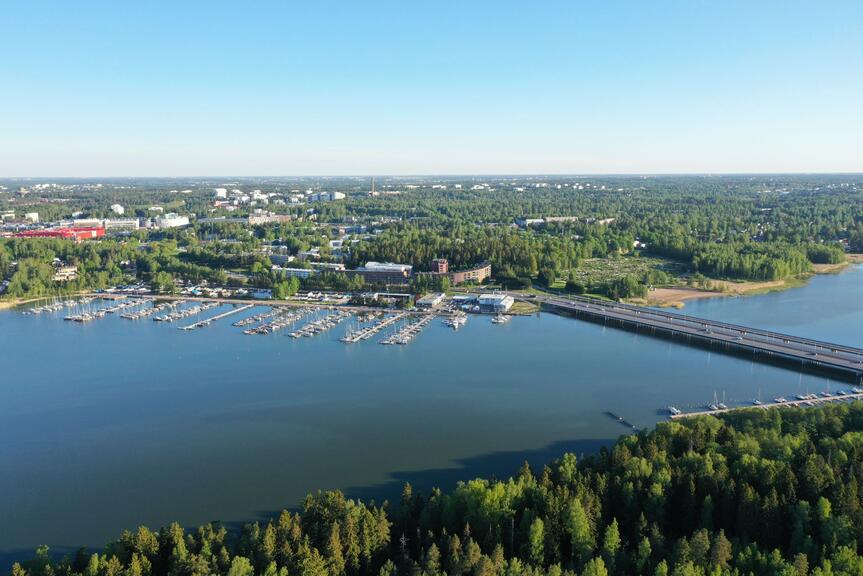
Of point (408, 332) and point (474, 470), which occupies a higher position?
point (408, 332)

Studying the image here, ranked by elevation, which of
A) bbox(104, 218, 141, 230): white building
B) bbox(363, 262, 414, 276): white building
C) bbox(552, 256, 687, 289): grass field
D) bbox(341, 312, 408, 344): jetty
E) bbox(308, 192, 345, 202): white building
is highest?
bbox(308, 192, 345, 202): white building

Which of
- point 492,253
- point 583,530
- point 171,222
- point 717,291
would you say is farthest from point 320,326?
point 171,222

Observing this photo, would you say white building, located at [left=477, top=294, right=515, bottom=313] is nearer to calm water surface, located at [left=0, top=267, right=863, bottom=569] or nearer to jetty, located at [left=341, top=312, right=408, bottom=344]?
calm water surface, located at [left=0, top=267, right=863, bottom=569]

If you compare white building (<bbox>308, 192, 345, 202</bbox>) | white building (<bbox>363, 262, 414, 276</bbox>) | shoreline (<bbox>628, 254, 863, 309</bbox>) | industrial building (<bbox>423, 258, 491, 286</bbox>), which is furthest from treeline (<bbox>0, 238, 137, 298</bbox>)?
white building (<bbox>308, 192, 345, 202</bbox>)

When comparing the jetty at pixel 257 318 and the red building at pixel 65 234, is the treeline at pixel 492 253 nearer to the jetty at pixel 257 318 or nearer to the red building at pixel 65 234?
the jetty at pixel 257 318

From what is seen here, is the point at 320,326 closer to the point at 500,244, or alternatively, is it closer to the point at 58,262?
the point at 500,244

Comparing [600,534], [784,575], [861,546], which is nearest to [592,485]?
[600,534]
